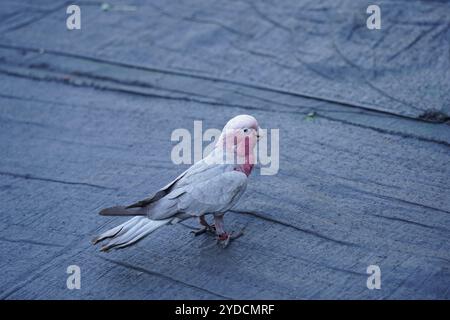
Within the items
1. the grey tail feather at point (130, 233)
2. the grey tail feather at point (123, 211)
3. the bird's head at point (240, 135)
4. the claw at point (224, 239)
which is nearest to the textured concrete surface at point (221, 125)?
the claw at point (224, 239)

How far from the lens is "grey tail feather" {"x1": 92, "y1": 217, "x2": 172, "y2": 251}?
2852mm

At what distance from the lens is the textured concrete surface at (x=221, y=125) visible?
9.56ft

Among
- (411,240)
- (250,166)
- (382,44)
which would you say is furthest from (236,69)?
(411,240)

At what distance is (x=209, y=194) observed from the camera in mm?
2895

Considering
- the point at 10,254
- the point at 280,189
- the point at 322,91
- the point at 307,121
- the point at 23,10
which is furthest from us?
the point at 23,10

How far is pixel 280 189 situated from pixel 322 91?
1.07 metres

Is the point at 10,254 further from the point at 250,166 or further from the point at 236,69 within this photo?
the point at 236,69

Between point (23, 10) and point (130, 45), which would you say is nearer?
point (130, 45)

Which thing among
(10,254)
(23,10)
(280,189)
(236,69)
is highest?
(23,10)

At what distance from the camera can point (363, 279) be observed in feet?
9.10

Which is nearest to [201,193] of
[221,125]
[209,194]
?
[209,194]

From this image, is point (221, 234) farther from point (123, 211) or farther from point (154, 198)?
point (123, 211)

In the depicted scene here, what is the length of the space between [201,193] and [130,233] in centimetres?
36

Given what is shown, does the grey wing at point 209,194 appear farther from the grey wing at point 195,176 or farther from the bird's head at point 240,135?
the bird's head at point 240,135
